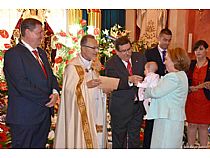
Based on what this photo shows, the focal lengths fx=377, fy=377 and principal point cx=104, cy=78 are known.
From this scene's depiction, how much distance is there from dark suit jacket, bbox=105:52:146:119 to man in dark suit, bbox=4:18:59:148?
55cm

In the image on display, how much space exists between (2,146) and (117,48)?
3.96 feet

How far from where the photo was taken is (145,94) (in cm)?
253

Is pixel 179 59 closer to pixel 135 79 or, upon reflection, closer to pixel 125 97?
pixel 135 79

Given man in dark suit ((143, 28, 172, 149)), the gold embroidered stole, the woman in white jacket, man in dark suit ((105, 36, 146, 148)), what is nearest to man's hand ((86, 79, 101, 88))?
the gold embroidered stole

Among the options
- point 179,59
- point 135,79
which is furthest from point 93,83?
point 179,59

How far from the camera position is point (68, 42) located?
10.6 feet

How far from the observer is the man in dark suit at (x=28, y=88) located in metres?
2.39

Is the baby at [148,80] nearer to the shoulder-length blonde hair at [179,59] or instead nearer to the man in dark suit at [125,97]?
the man in dark suit at [125,97]

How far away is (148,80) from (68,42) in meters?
0.95

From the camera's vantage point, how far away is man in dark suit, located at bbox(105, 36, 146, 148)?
288cm

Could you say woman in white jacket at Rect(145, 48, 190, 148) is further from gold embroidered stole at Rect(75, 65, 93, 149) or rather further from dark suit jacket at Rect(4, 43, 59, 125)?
dark suit jacket at Rect(4, 43, 59, 125)

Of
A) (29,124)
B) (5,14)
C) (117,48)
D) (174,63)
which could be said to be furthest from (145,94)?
(5,14)
